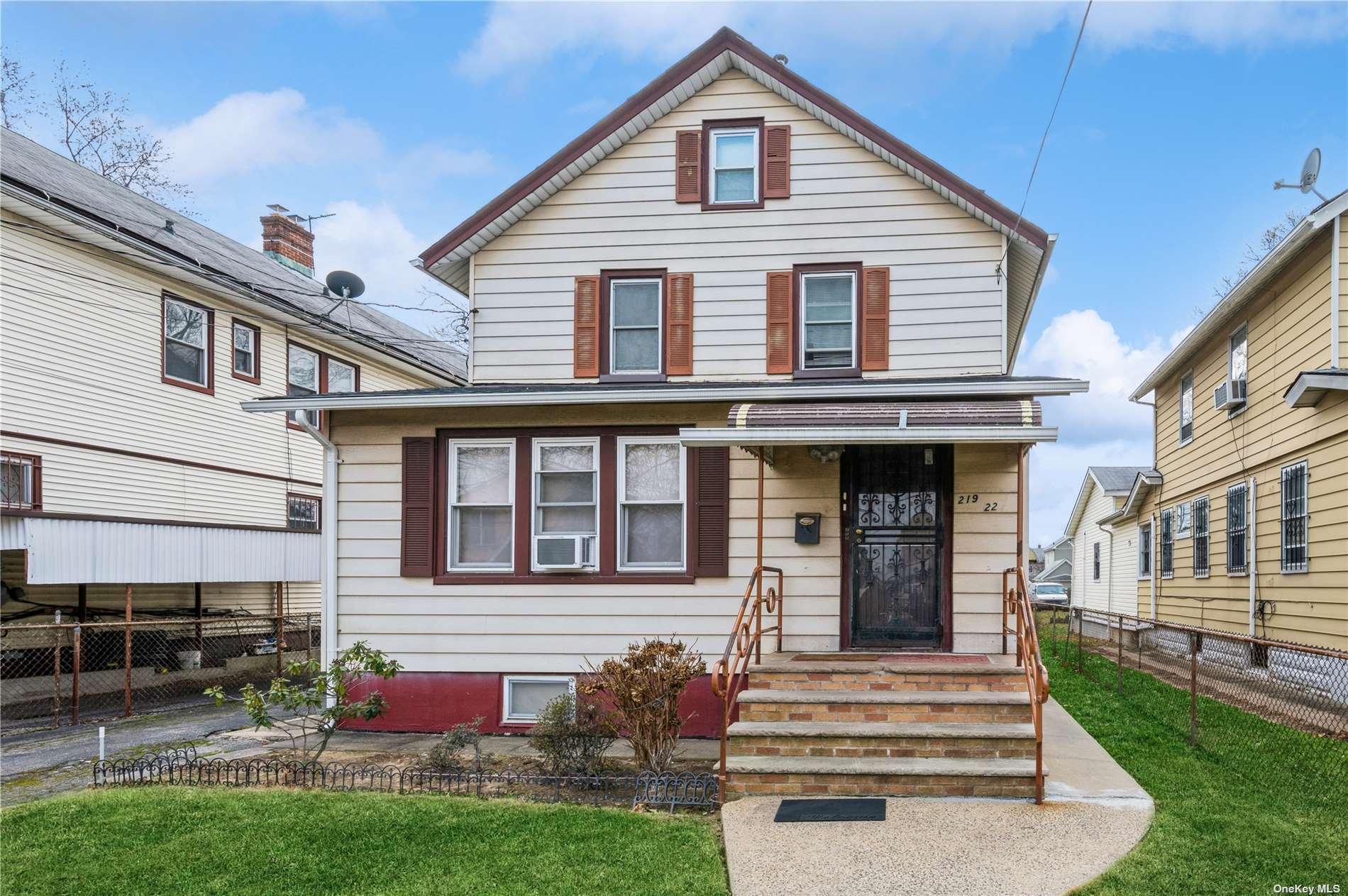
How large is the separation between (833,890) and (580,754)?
3210 mm

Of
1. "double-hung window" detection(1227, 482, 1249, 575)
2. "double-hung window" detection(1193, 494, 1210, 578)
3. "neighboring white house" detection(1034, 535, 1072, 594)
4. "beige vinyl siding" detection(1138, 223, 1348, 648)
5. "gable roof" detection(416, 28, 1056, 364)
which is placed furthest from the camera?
"neighboring white house" detection(1034, 535, 1072, 594)

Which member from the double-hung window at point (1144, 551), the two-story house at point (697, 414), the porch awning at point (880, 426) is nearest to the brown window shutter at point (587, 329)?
the two-story house at point (697, 414)

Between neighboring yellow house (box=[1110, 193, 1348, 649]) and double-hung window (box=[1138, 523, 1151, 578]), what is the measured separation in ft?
3.25

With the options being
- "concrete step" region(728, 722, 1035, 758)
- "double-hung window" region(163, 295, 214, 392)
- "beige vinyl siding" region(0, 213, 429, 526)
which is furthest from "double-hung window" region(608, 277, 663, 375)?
"double-hung window" region(163, 295, 214, 392)

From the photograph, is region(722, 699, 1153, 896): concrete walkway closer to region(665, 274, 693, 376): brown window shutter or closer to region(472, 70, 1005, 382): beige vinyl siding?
region(472, 70, 1005, 382): beige vinyl siding

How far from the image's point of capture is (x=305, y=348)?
773 inches

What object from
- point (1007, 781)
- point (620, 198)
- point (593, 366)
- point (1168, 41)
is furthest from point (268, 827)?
point (1168, 41)

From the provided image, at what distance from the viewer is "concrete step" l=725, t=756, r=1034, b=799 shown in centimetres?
739

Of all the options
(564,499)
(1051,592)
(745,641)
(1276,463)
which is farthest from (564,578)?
(1051,592)

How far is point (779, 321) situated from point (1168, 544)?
12893 millimetres

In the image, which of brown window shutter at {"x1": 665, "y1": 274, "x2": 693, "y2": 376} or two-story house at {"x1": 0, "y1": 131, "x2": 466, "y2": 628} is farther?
two-story house at {"x1": 0, "y1": 131, "x2": 466, "y2": 628}

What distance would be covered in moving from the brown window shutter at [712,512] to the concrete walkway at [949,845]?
330 centimetres

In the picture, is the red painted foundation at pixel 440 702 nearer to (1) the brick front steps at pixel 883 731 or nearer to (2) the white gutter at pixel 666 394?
(2) the white gutter at pixel 666 394

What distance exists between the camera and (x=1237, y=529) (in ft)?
51.8
